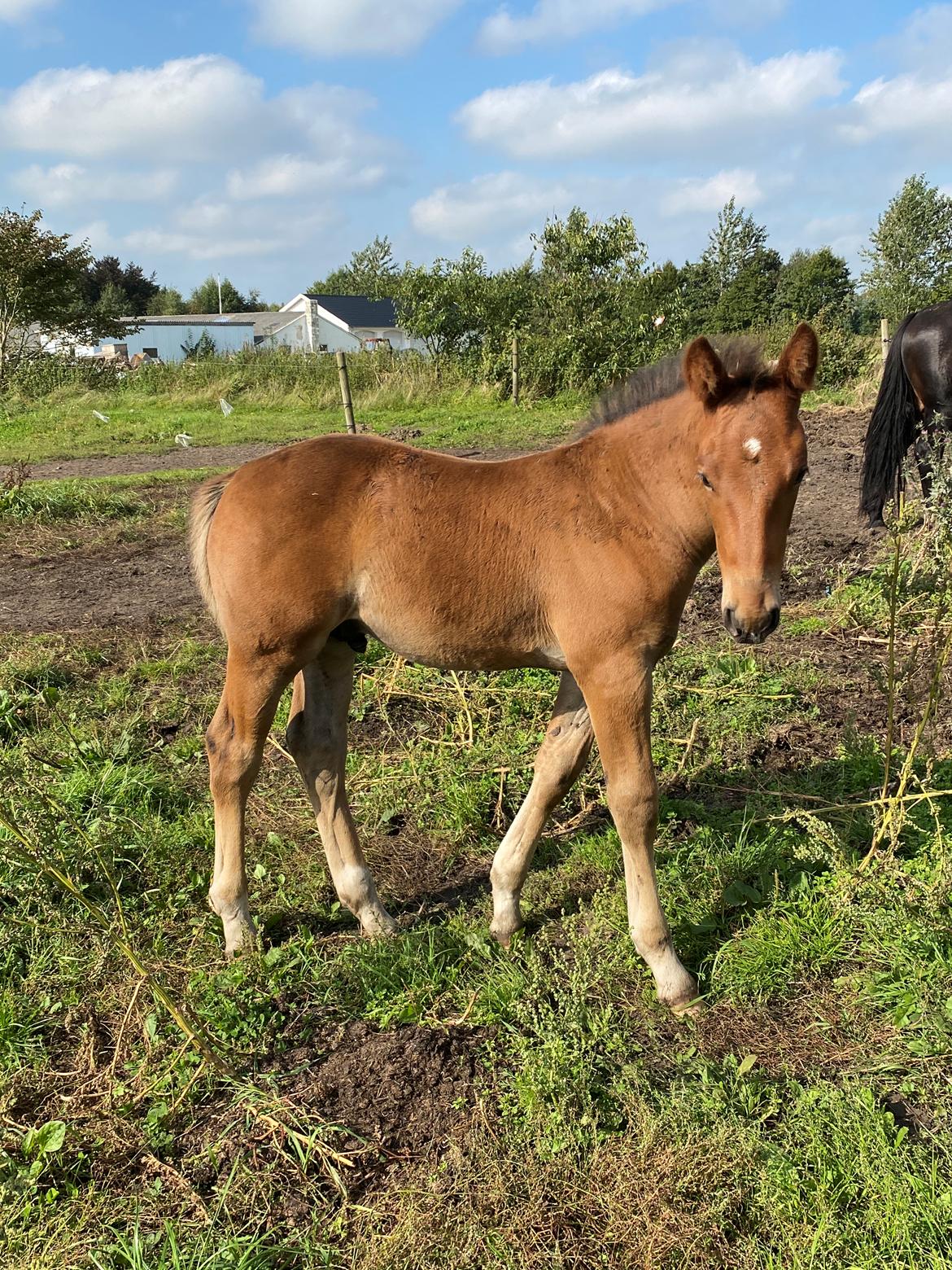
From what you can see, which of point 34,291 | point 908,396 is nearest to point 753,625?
point 908,396

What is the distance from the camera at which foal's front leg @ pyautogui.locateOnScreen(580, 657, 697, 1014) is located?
2.78m

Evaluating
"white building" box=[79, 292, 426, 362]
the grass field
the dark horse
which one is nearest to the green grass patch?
the grass field

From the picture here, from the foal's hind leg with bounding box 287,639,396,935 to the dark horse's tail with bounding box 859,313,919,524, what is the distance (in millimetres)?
6253

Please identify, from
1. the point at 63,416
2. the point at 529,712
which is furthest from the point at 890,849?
the point at 63,416

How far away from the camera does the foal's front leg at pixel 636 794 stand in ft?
9.13

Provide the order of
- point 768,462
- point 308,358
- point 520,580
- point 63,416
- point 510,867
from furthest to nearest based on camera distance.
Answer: point 308,358 < point 63,416 < point 510,867 < point 520,580 < point 768,462

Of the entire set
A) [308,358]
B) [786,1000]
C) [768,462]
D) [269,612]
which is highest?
[308,358]

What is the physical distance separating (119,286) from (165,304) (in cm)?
1633

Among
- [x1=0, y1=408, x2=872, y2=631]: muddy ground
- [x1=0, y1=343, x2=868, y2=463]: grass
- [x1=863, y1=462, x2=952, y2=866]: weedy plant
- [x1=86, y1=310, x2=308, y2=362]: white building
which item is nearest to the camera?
[x1=863, y1=462, x2=952, y2=866]: weedy plant

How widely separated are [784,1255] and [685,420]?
2.31m

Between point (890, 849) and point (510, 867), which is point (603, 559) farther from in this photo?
point (890, 849)

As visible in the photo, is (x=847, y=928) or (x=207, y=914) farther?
(x=207, y=914)

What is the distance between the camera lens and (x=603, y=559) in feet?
9.24

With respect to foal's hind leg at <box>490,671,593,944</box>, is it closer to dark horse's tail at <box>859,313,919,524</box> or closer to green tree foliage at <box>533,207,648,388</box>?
dark horse's tail at <box>859,313,919,524</box>
